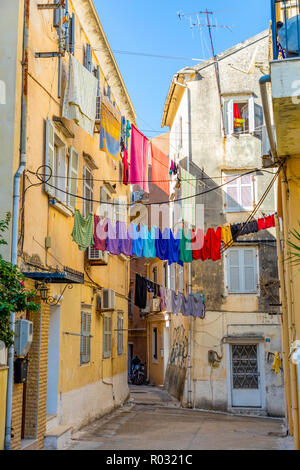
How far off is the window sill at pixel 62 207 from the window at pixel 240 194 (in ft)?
32.5

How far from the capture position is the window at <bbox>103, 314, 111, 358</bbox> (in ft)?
52.6

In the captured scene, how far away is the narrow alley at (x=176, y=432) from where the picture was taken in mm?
11062

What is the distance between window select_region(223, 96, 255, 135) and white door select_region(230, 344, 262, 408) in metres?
8.44

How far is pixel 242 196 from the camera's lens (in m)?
21.0

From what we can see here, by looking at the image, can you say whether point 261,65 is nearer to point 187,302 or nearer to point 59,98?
point 187,302

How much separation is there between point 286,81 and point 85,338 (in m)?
8.59

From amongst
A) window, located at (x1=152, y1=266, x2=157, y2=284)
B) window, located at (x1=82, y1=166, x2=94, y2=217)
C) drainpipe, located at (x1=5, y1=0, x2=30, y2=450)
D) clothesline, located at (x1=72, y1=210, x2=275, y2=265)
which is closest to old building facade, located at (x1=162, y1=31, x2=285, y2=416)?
clothesline, located at (x1=72, y1=210, x2=275, y2=265)

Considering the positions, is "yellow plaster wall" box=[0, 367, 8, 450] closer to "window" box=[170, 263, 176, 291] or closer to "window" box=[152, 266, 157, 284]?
"window" box=[170, 263, 176, 291]

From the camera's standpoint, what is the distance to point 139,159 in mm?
14398

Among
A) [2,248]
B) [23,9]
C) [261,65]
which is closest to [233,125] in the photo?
[261,65]

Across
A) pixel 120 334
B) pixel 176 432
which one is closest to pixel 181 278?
pixel 120 334

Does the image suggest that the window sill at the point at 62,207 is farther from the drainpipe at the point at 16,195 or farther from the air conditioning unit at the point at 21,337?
the air conditioning unit at the point at 21,337

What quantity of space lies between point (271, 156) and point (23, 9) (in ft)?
17.3

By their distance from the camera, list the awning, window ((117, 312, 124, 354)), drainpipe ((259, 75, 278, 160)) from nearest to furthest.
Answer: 1. drainpipe ((259, 75, 278, 160))
2. the awning
3. window ((117, 312, 124, 354))
